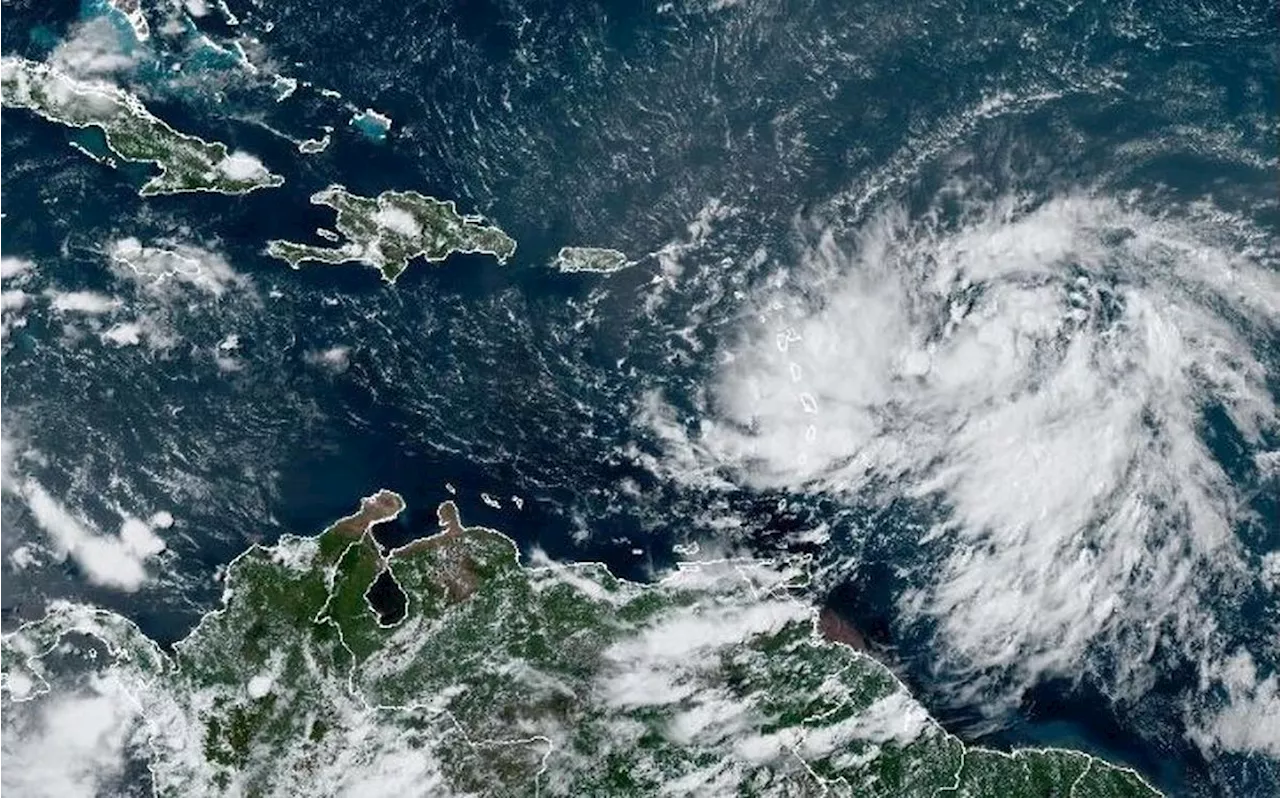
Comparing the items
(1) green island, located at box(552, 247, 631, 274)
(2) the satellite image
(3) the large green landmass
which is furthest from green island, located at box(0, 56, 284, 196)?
(3) the large green landmass

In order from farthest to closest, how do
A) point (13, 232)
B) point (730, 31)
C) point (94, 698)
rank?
point (730, 31) < point (13, 232) < point (94, 698)

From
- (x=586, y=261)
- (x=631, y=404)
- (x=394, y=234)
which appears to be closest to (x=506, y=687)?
(x=631, y=404)

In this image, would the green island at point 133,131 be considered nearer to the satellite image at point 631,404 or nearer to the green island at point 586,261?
the satellite image at point 631,404

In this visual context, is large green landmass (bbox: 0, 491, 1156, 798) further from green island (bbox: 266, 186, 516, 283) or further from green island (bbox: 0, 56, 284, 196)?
green island (bbox: 0, 56, 284, 196)

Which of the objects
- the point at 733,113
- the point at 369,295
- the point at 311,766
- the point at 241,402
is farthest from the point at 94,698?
the point at 733,113

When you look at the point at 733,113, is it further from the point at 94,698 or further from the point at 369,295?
the point at 94,698

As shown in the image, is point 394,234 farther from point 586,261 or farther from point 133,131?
point 133,131

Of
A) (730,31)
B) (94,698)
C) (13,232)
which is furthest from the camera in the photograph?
(730,31)
